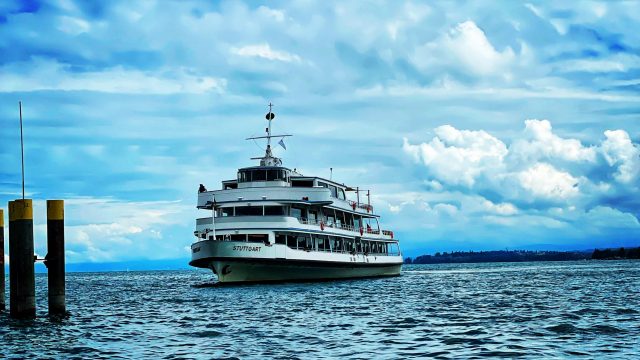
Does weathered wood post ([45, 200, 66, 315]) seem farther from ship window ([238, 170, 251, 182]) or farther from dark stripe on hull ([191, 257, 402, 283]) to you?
ship window ([238, 170, 251, 182])

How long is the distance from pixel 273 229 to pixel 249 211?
11.6 feet

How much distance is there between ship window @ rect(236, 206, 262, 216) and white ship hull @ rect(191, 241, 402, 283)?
409cm

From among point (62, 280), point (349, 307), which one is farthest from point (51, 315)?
point (349, 307)

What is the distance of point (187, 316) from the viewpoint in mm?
28344

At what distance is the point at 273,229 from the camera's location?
153ft

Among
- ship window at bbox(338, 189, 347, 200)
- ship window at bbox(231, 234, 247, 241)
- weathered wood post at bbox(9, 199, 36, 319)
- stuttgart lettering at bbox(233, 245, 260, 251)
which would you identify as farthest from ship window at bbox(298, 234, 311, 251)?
weathered wood post at bbox(9, 199, 36, 319)

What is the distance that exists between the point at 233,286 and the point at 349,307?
1542 centimetres

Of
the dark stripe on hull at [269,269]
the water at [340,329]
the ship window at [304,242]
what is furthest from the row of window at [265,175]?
the water at [340,329]

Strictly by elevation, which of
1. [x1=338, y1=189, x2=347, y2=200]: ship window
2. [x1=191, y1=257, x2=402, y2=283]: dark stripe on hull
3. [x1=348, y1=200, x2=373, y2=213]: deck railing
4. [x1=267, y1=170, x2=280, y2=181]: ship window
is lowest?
[x1=191, y1=257, x2=402, y2=283]: dark stripe on hull

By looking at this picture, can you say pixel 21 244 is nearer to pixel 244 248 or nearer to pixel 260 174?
pixel 244 248

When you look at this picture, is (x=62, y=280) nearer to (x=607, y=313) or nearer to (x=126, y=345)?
(x=126, y=345)

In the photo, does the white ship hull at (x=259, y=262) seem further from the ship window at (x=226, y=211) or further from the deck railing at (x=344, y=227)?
the ship window at (x=226, y=211)

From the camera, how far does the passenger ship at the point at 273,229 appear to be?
44.7 m

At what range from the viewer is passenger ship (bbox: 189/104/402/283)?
44.7m
